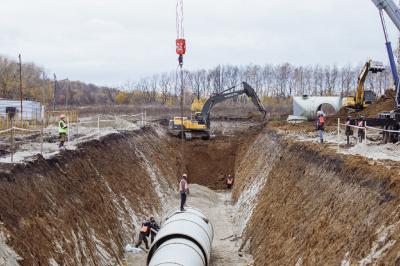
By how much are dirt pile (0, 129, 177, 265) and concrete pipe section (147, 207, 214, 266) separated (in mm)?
2228

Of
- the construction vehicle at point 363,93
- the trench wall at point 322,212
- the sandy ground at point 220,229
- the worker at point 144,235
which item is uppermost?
the construction vehicle at point 363,93

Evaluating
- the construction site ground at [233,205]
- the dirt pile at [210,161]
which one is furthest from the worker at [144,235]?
the dirt pile at [210,161]

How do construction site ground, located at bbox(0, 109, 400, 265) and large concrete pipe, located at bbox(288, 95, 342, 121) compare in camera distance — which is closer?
construction site ground, located at bbox(0, 109, 400, 265)

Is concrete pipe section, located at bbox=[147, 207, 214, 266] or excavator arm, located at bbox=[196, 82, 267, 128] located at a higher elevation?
excavator arm, located at bbox=[196, 82, 267, 128]

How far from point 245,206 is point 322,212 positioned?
1168cm

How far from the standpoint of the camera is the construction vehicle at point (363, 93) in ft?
118

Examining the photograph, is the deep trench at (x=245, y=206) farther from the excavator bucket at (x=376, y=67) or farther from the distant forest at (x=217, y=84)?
the distant forest at (x=217, y=84)

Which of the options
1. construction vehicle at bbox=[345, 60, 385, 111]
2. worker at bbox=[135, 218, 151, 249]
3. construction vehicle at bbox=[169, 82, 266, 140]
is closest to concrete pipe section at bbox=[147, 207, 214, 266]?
worker at bbox=[135, 218, 151, 249]

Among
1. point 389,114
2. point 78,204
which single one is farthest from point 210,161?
point 78,204

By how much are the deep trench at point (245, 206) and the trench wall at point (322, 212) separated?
4cm

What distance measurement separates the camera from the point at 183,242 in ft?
51.8

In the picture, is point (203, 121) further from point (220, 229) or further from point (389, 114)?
point (389, 114)

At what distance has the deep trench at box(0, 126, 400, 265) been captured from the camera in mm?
12143

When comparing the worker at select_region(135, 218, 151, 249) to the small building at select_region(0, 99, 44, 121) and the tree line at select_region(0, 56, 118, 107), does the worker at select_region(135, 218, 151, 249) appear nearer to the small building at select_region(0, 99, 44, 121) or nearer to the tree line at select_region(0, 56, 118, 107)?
the small building at select_region(0, 99, 44, 121)
